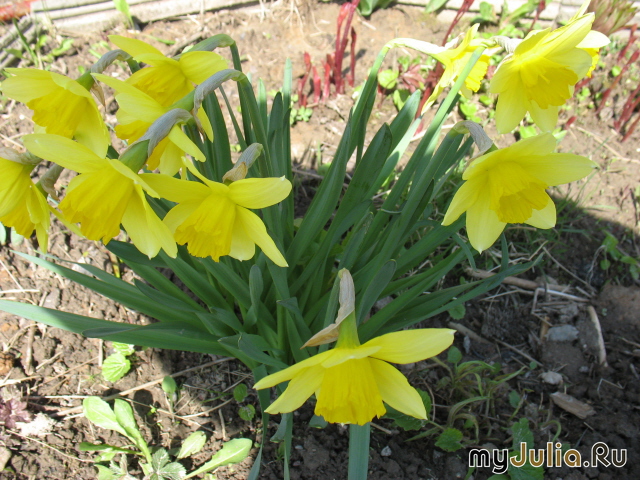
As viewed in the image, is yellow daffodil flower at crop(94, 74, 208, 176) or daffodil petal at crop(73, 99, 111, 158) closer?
yellow daffodil flower at crop(94, 74, 208, 176)

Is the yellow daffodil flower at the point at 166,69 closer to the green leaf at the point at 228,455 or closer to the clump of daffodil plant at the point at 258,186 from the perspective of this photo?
the clump of daffodil plant at the point at 258,186

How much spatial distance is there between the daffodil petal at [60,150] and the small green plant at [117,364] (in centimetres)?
118

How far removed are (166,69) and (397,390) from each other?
0.95 meters

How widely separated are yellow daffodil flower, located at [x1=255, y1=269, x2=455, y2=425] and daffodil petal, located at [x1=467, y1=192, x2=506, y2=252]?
315 millimetres

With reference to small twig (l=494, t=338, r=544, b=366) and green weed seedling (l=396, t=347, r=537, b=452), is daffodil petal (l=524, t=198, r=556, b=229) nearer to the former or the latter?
green weed seedling (l=396, t=347, r=537, b=452)

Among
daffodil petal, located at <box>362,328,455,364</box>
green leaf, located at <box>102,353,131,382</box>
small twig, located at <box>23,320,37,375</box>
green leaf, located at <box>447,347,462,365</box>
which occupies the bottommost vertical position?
green leaf, located at <box>447,347,462,365</box>

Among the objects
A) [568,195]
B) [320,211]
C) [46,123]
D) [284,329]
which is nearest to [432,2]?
[568,195]

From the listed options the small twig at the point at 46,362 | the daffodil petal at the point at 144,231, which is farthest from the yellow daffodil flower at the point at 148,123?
the small twig at the point at 46,362

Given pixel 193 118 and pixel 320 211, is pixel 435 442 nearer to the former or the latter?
pixel 320 211

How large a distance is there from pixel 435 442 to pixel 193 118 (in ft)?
4.79

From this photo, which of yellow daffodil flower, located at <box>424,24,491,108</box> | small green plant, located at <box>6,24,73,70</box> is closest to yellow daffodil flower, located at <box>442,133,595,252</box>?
yellow daffodil flower, located at <box>424,24,491,108</box>

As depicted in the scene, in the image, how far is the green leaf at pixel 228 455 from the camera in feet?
5.48

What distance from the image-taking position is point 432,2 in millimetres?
3463

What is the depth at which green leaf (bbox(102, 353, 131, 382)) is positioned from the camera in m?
1.90
